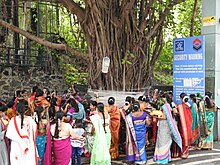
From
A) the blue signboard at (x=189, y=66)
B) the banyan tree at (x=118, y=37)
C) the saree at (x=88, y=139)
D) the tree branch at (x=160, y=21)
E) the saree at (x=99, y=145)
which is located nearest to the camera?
the saree at (x=99, y=145)

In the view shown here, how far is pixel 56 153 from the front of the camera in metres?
4.78

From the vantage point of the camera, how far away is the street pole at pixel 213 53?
26.0 ft

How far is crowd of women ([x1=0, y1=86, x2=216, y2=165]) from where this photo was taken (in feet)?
14.6

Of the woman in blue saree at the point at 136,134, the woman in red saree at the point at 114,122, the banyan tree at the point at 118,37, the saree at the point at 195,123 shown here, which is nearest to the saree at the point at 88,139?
the woman in red saree at the point at 114,122

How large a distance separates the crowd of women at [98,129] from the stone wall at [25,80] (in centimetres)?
258

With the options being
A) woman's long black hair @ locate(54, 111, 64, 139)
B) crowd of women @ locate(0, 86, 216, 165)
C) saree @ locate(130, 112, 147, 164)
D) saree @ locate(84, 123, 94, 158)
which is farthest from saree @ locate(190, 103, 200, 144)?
woman's long black hair @ locate(54, 111, 64, 139)

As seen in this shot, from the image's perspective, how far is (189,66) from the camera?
768cm

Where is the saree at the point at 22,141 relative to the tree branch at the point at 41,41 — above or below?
below

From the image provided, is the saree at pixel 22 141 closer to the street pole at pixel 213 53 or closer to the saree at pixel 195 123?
the saree at pixel 195 123

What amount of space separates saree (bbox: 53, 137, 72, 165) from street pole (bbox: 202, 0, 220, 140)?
4.48 meters

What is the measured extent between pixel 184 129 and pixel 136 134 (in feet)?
4.01

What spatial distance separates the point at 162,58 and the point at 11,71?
15.8ft

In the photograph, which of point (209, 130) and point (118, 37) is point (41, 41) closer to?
point (118, 37)

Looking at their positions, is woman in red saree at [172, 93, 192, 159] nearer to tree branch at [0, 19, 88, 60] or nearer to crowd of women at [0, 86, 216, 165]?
crowd of women at [0, 86, 216, 165]
